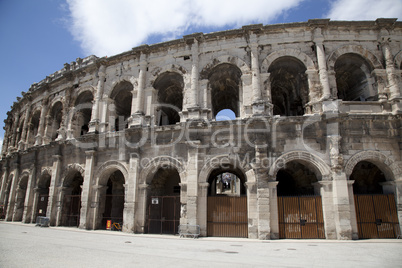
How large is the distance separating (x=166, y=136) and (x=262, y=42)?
643cm

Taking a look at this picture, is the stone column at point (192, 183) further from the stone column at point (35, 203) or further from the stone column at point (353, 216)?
the stone column at point (35, 203)

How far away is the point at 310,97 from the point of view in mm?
11109

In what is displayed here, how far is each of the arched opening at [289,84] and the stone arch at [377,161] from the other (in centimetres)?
324

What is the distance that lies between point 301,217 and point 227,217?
9.66ft

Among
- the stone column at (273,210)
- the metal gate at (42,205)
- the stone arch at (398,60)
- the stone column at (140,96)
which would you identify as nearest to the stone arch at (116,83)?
the stone column at (140,96)

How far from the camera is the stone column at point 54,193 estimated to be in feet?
45.5

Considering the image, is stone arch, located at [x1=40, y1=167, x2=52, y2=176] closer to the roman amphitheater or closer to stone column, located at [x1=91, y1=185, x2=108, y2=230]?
the roman amphitheater

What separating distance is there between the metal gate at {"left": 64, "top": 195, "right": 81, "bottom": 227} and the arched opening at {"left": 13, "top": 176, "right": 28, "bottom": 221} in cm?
524

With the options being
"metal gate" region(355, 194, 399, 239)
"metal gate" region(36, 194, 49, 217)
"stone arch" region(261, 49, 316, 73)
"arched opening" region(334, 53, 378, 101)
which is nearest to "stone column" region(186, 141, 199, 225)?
"stone arch" region(261, 49, 316, 73)

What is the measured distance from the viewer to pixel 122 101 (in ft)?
49.7

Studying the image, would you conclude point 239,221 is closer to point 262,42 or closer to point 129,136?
point 129,136

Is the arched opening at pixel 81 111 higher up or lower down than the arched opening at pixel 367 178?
higher up

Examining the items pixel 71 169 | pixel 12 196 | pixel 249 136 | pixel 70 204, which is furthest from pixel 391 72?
pixel 12 196

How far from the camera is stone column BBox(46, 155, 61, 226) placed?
45.5 ft
